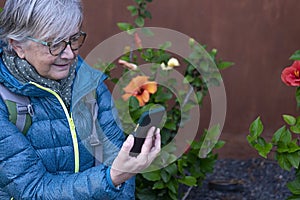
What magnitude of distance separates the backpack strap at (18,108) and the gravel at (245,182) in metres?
2.10

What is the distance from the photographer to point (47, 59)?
7.63 feet

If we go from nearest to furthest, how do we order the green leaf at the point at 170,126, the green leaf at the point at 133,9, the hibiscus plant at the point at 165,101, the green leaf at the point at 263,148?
the green leaf at the point at 263,148, the hibiscus plant at the point at 165,101, the green leaf at the point at 170,126, the green leaf at the point at 133,9

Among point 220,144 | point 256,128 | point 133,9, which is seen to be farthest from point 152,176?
point 133,9

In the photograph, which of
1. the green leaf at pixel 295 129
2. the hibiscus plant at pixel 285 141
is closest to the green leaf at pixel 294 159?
the hibiscus plant at pixel 285 141

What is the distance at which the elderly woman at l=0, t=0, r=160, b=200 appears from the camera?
2.26 meters

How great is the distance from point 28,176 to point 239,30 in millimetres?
2817

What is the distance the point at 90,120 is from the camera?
2.51 m

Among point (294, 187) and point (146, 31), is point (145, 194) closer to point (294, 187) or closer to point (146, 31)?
point (294, 187)

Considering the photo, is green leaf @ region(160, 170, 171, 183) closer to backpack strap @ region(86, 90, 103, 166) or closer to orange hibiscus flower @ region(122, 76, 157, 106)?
orange hibiscus flower @ region(122, 76, 157, 106)

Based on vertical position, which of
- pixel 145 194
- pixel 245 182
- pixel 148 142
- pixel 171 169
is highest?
pixel 148 142

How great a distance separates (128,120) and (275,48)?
1613 mm

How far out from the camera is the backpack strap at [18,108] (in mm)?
2307

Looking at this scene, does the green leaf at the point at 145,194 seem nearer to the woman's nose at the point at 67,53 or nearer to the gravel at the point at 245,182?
the gravel at the point at 245,182

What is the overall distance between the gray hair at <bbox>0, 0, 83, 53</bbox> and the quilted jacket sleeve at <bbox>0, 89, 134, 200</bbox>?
283mm
